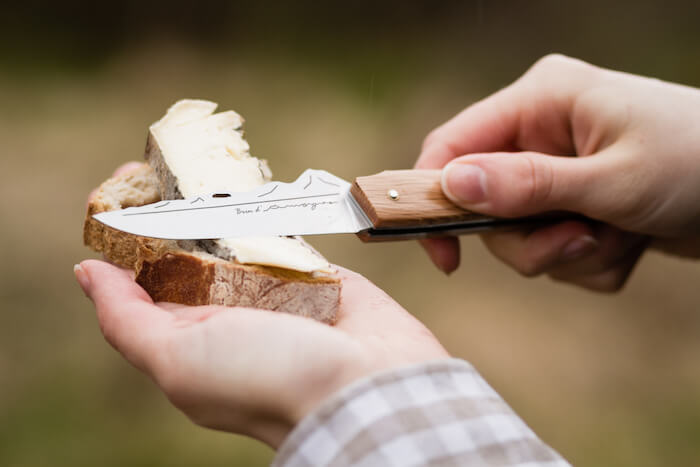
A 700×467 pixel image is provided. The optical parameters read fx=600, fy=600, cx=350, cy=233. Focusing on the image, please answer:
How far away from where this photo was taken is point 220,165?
28.8 inches

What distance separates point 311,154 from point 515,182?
475 millimetres

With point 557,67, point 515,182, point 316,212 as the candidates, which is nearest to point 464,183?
point 515,182

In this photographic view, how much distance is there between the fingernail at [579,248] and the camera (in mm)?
878

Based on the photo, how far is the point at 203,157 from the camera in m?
0.74

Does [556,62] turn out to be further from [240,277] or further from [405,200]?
[240,277]

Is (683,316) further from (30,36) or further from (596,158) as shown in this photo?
(30,36)

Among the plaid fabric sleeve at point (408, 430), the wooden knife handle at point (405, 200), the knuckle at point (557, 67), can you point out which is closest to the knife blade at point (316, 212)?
the wooden knife handle at point (405, 200)

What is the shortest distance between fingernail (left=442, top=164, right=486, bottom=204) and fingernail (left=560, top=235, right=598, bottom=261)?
10.8 inches

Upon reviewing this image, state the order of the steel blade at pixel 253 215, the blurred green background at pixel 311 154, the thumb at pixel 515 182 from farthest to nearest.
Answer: the blurred green background at pixel 311 154
the thumb at pixel 515 182
the steel blade at pixel 253 215

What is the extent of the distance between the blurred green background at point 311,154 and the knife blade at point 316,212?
25cm

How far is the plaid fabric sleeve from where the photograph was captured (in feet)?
1.43

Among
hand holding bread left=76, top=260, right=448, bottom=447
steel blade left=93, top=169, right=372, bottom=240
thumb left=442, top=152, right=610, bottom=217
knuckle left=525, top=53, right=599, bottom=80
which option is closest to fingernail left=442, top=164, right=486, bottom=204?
thumb left=442, top=152, right=610, bottom=217

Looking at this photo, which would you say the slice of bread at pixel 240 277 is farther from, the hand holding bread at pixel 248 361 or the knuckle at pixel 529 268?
the knuckle at pixel 529 268

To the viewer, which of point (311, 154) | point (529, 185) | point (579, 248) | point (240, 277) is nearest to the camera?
point (240, 277)
